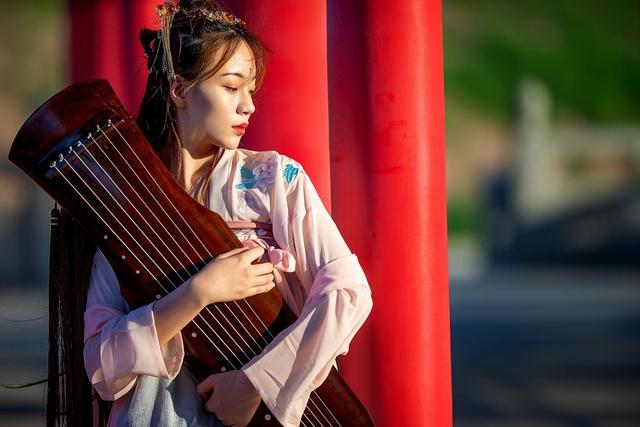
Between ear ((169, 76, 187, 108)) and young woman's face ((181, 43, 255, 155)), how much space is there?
13 millimetres

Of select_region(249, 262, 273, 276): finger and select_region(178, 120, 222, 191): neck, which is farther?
select_region(178, 120, 222, 191): neck

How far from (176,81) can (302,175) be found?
0.77ft

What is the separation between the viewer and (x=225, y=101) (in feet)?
4.31

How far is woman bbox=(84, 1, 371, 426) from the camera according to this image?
123 centimetres

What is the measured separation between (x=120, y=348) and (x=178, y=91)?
15.4 inches

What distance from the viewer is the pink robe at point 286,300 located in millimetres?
1229

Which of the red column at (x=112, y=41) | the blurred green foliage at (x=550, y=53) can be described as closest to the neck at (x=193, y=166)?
the red column at (x=112, y=41)

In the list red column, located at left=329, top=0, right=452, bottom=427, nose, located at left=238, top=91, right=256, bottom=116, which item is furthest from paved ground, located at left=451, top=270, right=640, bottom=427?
nose, located at left=238, top=91, right=256, bottom=116

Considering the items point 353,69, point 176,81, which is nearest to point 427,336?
point 353,69

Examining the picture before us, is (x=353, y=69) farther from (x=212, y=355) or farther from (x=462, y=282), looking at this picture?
(x=462, y=282)

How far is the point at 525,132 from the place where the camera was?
12578 millimetres

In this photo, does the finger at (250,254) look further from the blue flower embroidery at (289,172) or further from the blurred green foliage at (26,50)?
the blurred green foliage at (26,50)

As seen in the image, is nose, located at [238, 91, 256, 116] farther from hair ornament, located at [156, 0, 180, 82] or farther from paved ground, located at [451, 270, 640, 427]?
paved ground, located at [451, 270, 640, 427]

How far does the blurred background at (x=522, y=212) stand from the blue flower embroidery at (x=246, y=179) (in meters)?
0.42
